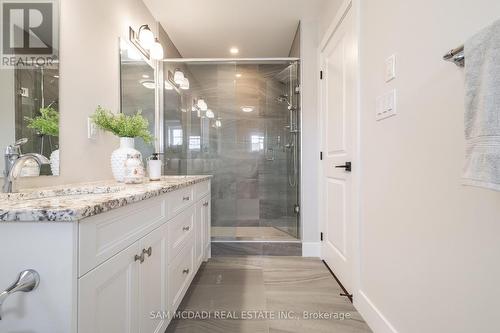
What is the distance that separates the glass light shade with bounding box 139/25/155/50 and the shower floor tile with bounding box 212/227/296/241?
191 centimetres

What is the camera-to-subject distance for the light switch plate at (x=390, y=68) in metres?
1.25

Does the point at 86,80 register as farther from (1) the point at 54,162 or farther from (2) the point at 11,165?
(2) the point at 11,165

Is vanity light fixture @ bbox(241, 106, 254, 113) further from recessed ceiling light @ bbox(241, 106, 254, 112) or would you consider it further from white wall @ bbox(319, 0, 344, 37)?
white wall @ bbox(319, 0, 344, 37)

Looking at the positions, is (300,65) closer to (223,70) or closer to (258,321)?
(223,70)

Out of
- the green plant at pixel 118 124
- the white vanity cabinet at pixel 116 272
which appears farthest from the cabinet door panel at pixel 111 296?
the green plant at pixel 118 124

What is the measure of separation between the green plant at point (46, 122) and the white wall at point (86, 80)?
0.20ft

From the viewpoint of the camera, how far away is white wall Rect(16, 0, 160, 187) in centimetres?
141

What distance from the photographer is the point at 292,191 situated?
300cm

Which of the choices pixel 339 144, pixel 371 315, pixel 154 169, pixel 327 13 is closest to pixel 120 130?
pixel 154 169

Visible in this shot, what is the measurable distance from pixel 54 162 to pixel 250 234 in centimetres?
205

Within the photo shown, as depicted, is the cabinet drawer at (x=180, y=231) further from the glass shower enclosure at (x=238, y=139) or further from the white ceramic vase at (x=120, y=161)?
the glass shower enclosure at (x=238, y=139)

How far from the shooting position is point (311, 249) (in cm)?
259

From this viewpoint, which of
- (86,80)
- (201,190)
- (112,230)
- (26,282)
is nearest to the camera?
(26,282)

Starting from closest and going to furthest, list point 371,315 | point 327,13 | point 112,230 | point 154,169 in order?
point 112,230 < point 371,315 < point 154,169 < point 327,13
